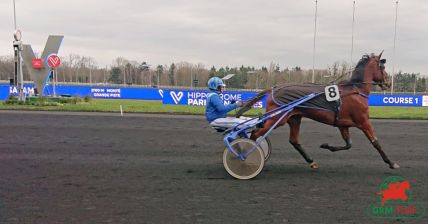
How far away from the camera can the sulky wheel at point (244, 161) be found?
19.8 feet

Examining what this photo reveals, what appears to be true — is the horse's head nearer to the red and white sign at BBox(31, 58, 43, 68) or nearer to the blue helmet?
the blue helmet

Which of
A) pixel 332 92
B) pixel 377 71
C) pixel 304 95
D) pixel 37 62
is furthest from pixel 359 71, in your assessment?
pixel 37 62

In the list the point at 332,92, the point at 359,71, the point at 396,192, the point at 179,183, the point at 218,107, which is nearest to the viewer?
the point at 396,192

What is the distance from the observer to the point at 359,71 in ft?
22.6

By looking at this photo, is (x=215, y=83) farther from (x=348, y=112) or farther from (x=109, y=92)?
(x=109, y=92)

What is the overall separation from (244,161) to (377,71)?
9.18 feet

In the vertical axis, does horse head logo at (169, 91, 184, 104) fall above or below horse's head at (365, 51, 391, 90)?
below

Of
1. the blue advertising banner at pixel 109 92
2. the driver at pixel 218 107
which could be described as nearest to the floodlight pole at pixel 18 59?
the blue advertising banner at pixel 109 92

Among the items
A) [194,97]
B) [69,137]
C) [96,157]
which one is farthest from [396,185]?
[194,97]

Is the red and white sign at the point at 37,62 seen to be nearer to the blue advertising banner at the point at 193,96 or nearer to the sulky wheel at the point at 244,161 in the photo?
the blue advertising banner at the point at 193,96

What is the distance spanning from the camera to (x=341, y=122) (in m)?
6.49

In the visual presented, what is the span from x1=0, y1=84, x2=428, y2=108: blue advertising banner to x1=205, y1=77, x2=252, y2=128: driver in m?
15.2

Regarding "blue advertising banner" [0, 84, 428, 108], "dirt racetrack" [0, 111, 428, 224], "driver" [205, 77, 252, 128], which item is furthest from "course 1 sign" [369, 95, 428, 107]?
"driver" [205, 77, 252, 128]

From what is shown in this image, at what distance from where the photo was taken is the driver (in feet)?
20.6
